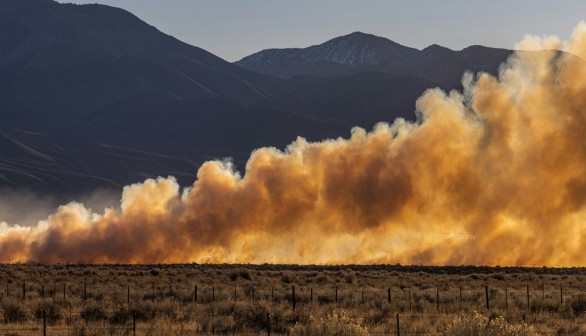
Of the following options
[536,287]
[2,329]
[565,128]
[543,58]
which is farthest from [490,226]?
[2,329]

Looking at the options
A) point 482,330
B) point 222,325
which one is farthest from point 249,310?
point 482,330

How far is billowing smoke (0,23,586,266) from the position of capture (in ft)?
330

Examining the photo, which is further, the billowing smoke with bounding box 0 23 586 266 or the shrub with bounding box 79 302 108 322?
the billowing smoke with bounding box 0 23 586 266

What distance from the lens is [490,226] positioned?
102 m

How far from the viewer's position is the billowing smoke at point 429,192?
10069 cm

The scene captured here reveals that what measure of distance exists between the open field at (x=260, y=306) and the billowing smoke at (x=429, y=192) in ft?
84.2

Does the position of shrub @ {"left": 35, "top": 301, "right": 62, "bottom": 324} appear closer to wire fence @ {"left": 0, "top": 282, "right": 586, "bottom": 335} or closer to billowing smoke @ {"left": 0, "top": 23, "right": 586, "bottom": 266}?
wire fence @ {"left": 0, "top": 282, "right": 586, "bottom": 335}

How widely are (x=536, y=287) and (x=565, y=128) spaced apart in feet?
114

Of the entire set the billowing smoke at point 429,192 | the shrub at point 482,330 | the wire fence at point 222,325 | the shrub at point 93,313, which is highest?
the billowing smoke at point 429,192

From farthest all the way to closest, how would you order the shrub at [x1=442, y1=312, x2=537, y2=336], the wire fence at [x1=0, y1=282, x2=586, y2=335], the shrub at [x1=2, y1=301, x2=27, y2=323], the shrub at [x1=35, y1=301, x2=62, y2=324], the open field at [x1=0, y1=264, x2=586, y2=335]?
the shrub at [x1=35, y1=301, x2=62, y2=324]
the shrub at [x1=2, y1=301, x2=27, y2=323]
the open field at [x1=0, y1=264, x2=586, y2=335]
the wire fence at [x1=0, y1=282, x2=586, y2=335]
the shrub at [x1=442, y1=312, x2=537, y2=336]

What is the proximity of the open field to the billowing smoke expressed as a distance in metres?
25.7

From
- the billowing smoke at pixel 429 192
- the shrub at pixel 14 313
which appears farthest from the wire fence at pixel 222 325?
the billowing smoke at pixel 429 192

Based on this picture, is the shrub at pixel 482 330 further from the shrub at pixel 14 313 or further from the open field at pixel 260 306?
the shrub at pixel 14 313

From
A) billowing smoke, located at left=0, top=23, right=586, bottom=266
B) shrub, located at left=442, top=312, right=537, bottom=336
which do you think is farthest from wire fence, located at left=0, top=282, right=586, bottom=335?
billowing smoke, located at left=0, top=23, right=586, bottom=266
